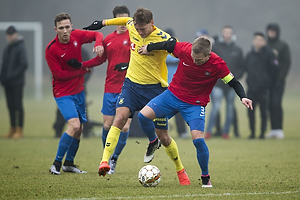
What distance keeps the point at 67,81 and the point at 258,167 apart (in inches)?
133

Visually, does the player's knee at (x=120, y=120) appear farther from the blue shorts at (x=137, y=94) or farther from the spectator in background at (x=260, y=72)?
the spectator in background at (x=260, y=72)

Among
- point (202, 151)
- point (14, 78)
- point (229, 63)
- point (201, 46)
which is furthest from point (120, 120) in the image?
point (229, 63)

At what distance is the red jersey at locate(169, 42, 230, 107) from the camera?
21.4 ft

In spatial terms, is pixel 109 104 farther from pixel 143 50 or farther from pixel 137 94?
pixel 143 50

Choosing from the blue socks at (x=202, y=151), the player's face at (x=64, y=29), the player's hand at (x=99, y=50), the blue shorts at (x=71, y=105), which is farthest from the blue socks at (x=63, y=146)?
the blue socks at (x=202, y=151)

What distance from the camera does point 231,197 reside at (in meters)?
5.78

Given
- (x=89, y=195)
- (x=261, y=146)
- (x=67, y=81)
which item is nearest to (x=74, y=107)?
(x=67, y=81)

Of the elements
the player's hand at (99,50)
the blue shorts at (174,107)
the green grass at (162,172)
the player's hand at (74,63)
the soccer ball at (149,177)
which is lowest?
the green grass at (162,172)

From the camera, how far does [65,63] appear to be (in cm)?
805

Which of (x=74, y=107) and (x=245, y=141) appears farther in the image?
(x=245, y=141)

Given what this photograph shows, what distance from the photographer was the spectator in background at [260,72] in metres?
13.6

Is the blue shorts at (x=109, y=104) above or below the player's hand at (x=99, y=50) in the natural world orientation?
below

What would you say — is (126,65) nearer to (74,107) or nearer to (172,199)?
(74,107)

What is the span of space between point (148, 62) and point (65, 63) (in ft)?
5.04
